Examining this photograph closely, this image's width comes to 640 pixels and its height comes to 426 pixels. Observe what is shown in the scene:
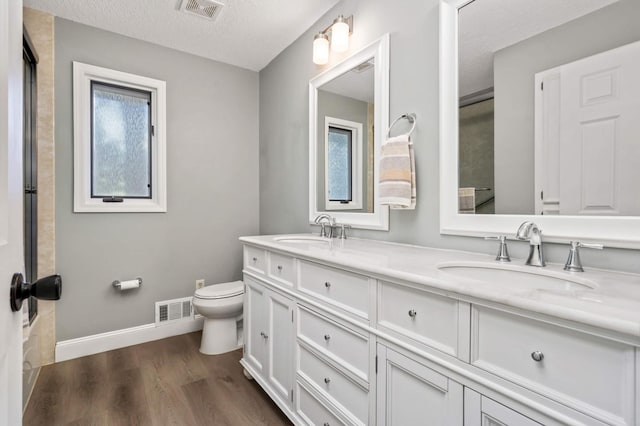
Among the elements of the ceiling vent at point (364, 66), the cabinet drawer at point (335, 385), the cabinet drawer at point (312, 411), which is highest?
the ceiling vent at point (364, 66)

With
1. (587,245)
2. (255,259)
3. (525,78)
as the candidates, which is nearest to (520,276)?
(587,245)

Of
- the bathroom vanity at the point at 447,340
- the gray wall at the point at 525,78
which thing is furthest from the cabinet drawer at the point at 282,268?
the gray wall at the point at 525,78

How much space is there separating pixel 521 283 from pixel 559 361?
0.36 meters

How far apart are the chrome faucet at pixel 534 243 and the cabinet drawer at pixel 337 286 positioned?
54 centimetres

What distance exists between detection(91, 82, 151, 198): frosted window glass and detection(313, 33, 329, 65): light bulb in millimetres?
1465

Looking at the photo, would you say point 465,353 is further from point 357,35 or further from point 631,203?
point 357,35

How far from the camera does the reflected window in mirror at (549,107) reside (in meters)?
0.95

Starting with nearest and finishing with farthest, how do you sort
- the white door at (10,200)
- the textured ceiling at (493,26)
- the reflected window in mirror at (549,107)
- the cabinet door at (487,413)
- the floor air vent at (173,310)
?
the white door at (10,200) → the cabinet door at (487,413) → the reflected window in mirror at (549,107) → the textured ceiling at (493,26) → the floor air vent at (173,310)

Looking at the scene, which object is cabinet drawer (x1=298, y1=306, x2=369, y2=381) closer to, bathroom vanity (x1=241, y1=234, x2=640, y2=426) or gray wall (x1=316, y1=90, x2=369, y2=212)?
bathroom vanity (x1=241, y1=234, x2=640, y2=426)

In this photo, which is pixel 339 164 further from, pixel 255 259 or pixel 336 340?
pixel 336 340

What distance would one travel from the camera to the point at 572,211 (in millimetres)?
1042

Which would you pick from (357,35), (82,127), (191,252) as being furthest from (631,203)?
(82,127)

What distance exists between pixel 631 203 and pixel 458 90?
74cm

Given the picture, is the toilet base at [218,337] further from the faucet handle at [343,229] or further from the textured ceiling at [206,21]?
the textured ceiling at [206,21]
